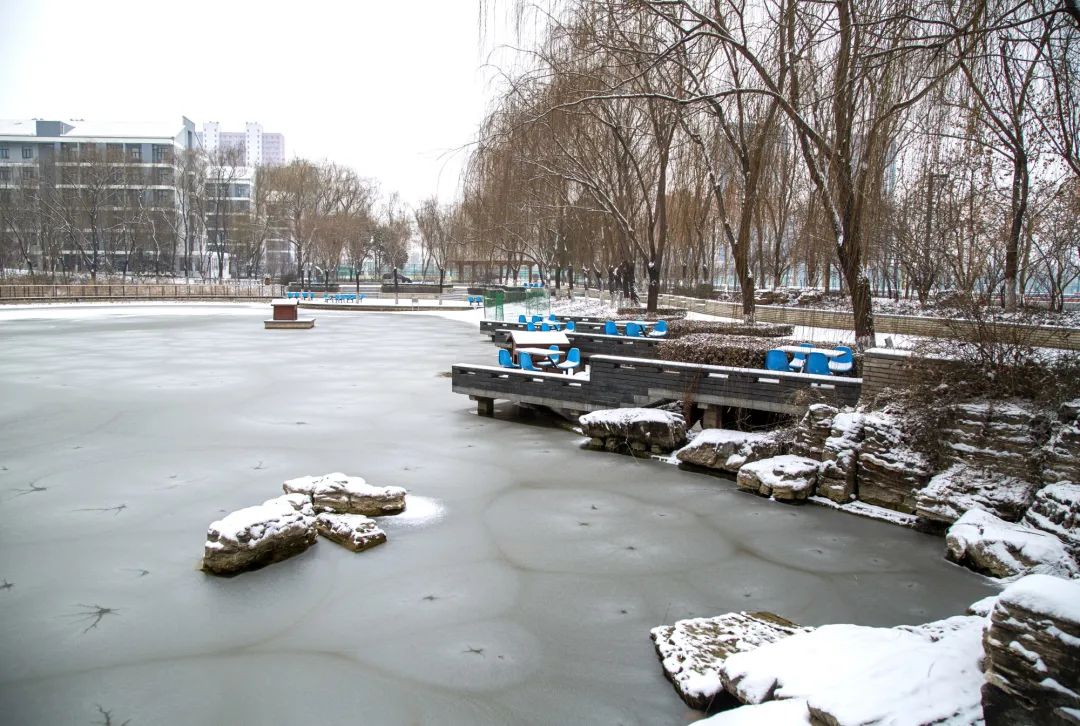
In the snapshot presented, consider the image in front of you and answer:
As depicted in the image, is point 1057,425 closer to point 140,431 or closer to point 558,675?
point 558,675

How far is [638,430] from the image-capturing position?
11.1 m

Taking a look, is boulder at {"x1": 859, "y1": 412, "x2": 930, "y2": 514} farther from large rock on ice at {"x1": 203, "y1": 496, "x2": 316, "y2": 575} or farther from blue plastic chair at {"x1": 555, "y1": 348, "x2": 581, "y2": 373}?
blue plastic chair at {"x1": 555, "y1": 348, "x2": 581, "y2": 373}

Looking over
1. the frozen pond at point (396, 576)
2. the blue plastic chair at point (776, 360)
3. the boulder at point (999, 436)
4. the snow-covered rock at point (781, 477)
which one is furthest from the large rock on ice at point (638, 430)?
the boulder at point (999, 436)

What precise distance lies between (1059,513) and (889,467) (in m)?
1.92

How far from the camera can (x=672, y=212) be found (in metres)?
33.2

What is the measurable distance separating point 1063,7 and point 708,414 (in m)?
8.14

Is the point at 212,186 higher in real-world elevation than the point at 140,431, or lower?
higher

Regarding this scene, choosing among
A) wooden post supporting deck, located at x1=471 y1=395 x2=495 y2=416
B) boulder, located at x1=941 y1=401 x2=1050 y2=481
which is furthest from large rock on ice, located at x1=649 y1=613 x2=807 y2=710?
wooden post supporting deck, located at x1=471 y1=395 x2=495 y2=416

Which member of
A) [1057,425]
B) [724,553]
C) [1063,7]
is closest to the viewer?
[1063,7]

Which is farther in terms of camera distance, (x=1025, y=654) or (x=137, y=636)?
(x=137, y=636)

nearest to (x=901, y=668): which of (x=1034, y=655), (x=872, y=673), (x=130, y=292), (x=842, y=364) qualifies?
(x=872, y=673)

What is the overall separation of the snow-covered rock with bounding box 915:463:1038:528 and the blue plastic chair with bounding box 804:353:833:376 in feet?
12.1

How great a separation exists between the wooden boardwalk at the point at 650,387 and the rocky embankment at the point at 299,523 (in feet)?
17.2

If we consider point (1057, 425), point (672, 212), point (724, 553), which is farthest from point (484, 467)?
point (672, 212)
